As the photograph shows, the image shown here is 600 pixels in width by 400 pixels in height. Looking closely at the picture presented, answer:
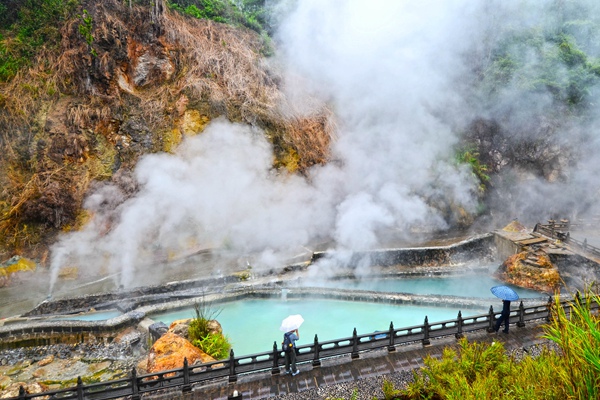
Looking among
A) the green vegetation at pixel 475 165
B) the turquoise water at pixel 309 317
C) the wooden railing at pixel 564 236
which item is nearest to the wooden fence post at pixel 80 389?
the turquoise water at pixel 309 317

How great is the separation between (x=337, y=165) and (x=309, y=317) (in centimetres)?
993

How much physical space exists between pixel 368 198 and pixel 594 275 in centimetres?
799

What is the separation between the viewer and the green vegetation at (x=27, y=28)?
1395 cm

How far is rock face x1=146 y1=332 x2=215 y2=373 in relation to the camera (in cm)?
539

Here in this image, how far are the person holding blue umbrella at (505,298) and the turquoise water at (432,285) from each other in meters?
4.26

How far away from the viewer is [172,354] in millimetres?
5559

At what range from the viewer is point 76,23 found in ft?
→ 48.1

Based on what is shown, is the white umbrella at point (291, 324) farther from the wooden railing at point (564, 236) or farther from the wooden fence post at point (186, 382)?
the wooden railing at point (564, 236)

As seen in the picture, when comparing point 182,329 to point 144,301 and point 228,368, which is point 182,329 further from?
point 144,301

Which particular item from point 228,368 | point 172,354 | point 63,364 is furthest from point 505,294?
point 63,364

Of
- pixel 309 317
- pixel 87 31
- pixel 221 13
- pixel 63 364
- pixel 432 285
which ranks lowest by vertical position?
pixel 432 285

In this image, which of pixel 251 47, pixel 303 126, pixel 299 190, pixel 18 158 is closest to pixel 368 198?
pixel 299 190

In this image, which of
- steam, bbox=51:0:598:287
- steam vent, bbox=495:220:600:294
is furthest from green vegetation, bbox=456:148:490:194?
steam vent, bbox=495:220:600:294

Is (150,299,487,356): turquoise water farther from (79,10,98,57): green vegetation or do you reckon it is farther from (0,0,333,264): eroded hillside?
(79,10,98,57): green vegetation
